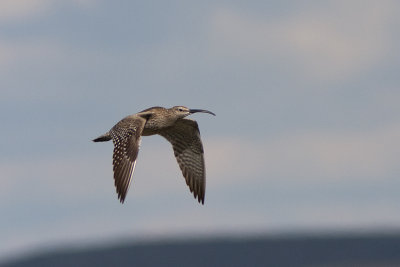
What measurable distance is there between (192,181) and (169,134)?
5.75ft

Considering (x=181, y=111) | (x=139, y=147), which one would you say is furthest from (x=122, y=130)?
(x=181, y=111)

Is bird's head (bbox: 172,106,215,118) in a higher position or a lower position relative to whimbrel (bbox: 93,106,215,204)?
higher

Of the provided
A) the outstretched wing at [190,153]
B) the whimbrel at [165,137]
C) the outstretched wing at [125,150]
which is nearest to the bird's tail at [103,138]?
the whimbrel at [165,137]

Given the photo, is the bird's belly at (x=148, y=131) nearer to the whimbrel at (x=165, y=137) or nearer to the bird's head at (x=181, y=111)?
the whimbrel at (x=165, y=137)

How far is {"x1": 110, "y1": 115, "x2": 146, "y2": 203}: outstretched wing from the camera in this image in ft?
118

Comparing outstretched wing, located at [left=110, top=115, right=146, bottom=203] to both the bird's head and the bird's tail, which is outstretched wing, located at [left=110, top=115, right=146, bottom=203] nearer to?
the bird's tail

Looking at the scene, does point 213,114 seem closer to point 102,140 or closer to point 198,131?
point 198,131

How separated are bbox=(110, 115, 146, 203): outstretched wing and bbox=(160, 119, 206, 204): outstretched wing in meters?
3.75

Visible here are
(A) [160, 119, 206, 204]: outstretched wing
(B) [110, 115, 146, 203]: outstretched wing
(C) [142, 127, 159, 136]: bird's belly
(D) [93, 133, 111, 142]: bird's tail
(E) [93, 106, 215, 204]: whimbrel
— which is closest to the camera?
(B) [110, 115, 146, 203]: outstretched wing

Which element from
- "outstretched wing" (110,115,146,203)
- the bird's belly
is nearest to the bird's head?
the bird's belly

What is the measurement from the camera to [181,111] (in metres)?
41.3

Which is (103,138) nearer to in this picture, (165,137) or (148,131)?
(148,131)

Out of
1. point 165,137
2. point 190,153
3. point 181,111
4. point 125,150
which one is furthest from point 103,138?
point 190,153

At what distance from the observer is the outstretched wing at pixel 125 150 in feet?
118
